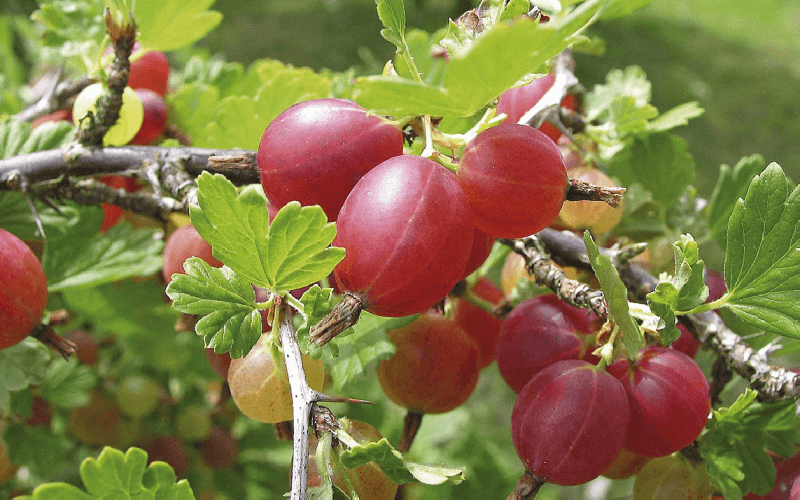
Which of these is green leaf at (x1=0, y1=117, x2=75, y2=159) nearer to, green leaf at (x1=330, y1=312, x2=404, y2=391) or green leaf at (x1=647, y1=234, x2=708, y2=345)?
green leaf at (x1=330, y1=312, x2=404, y2=391)

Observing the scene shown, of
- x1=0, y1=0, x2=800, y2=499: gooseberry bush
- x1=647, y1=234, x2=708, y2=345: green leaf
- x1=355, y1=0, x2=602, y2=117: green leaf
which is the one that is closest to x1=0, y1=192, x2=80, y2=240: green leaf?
x1=0, y1=0, x2=800, y2=499: gooseberry bush

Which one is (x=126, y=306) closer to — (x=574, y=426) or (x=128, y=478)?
(x=128, y=478)

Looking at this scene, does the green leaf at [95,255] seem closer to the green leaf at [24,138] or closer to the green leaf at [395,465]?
the green leaf at [24,138]

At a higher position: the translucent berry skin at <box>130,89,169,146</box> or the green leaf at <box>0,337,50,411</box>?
the translucent berry skin at <box>130,89,169,146</box>

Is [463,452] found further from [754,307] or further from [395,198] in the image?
[395,198]

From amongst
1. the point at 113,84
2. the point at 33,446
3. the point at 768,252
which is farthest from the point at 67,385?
the point at 768,252

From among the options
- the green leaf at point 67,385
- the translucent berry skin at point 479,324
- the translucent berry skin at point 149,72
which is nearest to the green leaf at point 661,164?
the translucent berry skin at point 479,324
